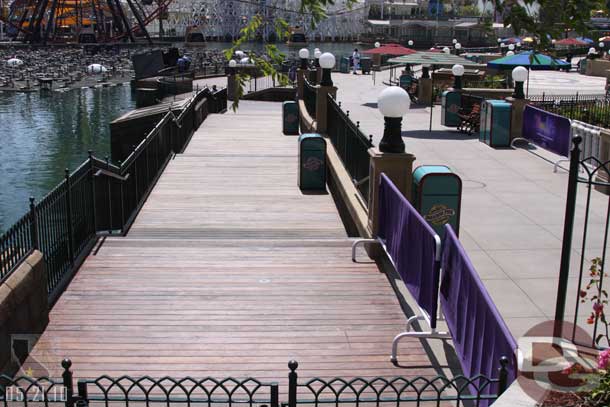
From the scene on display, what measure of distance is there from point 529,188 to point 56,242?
9620mm

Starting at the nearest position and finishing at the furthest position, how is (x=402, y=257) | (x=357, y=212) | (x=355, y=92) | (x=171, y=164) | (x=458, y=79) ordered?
1. (x=402, y=257)
2. (x=357, y=212)
3. (x=171, y=164)
4. (x=458, y=79)
5. (x=355, y=92)

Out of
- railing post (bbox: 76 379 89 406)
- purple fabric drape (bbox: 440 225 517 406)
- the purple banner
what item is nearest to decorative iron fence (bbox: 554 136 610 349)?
purple fabric drape (bbox: 440 225 517 406)

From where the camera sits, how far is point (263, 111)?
3359 cm

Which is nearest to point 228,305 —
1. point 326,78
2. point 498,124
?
point 326,78

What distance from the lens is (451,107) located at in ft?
76.0

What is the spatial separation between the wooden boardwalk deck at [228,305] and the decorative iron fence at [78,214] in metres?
0.29

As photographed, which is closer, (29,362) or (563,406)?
(563,406)

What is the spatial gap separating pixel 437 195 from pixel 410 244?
174 centimetres

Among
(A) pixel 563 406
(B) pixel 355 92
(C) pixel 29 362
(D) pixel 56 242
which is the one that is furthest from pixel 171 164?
(B) pixel 355 92

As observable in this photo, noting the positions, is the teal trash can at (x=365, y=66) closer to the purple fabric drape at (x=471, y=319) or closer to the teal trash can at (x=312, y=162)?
the teal trash can at (x=312, y=162)

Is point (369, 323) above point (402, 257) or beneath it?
beneath

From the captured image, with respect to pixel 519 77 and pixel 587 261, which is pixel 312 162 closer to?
pixel 587 261

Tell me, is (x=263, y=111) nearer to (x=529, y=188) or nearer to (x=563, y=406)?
(x=529, y=188)

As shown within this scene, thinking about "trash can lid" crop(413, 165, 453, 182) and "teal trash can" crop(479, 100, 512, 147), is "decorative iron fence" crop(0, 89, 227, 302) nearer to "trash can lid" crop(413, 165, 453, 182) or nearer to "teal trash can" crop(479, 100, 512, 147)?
"trash can lid" crop(413, 165, 453, 182)
